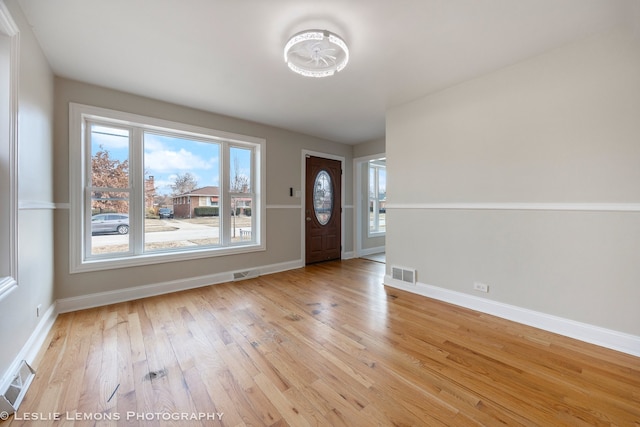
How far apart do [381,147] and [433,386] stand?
433 centimetres

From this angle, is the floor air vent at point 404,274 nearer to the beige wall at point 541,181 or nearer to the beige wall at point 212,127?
the beige wall at point 541,181

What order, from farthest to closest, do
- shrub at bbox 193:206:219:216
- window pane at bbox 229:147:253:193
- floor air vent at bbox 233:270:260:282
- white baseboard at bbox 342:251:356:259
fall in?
white baseboard at bbox 342:251:356:259 < window pane at bbox 229:147:253:193 < floor air vent at bbox 233:270:260:282 < shrub at bbox 193:206:219:216

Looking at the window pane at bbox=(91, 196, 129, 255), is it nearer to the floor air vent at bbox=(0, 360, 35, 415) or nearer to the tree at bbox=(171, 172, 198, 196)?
the tree at bbox=(171, 172, 198, 196)

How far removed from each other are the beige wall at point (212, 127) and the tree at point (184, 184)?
0.77m

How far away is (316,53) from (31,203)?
263 cm

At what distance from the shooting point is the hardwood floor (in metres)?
1.38

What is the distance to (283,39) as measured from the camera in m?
2.11

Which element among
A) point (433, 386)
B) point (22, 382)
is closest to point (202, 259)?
point (22, 382)

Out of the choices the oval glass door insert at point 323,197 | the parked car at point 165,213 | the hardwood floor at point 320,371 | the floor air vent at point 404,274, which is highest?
A: the oval glass door insert at point 323,197

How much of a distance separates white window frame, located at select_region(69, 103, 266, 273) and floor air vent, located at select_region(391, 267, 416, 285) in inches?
84.9

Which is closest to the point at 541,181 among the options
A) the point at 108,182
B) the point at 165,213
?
the point at 165,213

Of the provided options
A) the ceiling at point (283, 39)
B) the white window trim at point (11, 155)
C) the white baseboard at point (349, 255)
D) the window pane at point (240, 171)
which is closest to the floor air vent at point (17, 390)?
the white window trim at point (11, 155)

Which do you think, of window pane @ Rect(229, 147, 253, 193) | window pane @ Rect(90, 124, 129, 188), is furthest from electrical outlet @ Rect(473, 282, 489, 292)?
window pane @ Rect(90, 124, 129, 188)

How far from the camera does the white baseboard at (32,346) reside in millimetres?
1514
